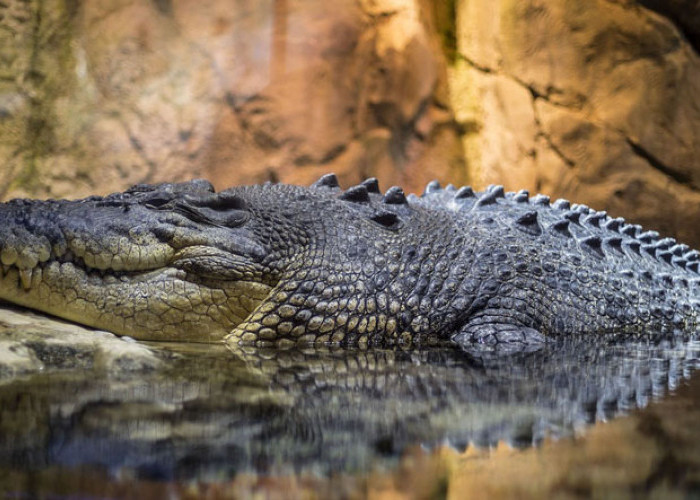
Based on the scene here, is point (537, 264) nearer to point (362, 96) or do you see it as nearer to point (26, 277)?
point (26, 277)

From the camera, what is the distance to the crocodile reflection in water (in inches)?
51.2

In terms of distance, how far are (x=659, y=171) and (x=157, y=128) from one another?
489 cm

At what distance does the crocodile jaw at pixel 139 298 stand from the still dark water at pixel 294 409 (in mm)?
546

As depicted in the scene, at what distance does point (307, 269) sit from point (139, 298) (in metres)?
0.86

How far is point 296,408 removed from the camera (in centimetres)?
175

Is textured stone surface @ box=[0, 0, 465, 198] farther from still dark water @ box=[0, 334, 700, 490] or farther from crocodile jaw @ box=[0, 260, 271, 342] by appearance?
still dark water @ box=[0, 334, 700, 490]

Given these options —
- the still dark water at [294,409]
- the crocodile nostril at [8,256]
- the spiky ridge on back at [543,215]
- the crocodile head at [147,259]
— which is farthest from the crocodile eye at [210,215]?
the still dark water at [294,409]

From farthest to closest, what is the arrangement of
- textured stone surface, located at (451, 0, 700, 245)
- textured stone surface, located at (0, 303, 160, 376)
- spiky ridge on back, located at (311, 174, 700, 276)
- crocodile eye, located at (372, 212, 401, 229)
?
textured stone surface, located at (451, 0, 700, 245) → spiky ridge on back, located at (311, 174, 700, 276) → crocodile eye, located at (372, 212, 401, 229) → textured stone surface, located at (0, 303, 160, 376)

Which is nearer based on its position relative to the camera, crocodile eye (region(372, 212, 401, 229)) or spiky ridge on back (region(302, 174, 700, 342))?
spiky ridge on back (region(302, 174, 700, 342))

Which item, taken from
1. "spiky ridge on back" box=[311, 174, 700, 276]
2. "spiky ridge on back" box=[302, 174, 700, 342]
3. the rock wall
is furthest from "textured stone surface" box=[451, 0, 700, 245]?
"spiky ridge on back" box=[302, 174, 700, 342]

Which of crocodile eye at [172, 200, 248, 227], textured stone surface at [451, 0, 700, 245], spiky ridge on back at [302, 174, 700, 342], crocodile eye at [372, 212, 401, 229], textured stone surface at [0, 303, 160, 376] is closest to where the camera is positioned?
textured stone surface at [0, 303, 160, 376]

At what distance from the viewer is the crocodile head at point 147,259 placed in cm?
301

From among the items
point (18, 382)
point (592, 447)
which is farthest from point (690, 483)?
point (18, 382)

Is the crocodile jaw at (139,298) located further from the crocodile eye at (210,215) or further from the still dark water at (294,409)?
the still dark water at (294,409)
